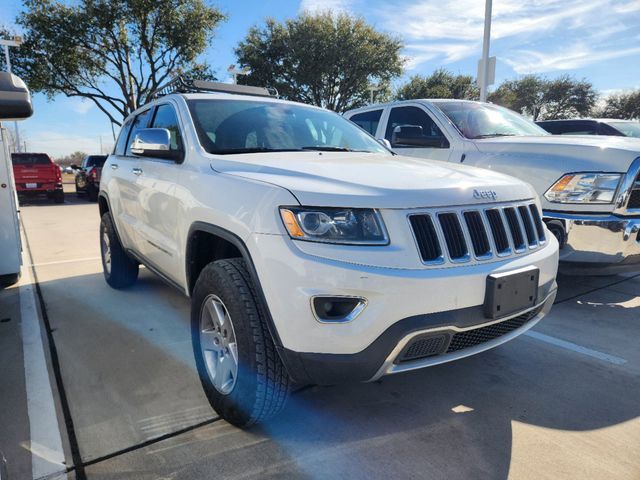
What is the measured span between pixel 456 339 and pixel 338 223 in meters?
0.80

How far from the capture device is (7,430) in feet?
7.54

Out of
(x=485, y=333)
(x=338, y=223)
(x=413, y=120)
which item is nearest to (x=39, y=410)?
(x=338, y=223)

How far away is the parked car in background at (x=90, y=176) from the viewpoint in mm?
15766

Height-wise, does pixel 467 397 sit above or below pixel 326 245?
below

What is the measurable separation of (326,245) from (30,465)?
168cm

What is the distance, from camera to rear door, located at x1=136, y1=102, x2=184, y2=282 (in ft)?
9.70

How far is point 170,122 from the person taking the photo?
3354mm

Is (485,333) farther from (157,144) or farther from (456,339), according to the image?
(157,144)

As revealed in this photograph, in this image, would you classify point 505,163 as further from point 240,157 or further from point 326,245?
point 326,245

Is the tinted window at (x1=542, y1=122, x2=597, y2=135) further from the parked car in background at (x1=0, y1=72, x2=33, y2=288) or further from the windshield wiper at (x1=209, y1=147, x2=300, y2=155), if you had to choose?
the parked car in background at (x1=0, y1=72, x2=33, y2=288)

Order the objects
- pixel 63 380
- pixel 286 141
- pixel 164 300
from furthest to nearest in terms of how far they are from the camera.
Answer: pixel 164 300, pixel 286 141, pixel 63 380

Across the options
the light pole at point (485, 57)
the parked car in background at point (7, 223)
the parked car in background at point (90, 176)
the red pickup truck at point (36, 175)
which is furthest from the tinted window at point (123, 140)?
the red pickup truck at point (36, 175)

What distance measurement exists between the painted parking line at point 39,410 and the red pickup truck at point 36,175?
12.8 metres

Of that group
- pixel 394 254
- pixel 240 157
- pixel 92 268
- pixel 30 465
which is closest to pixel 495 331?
pixel 394 254
